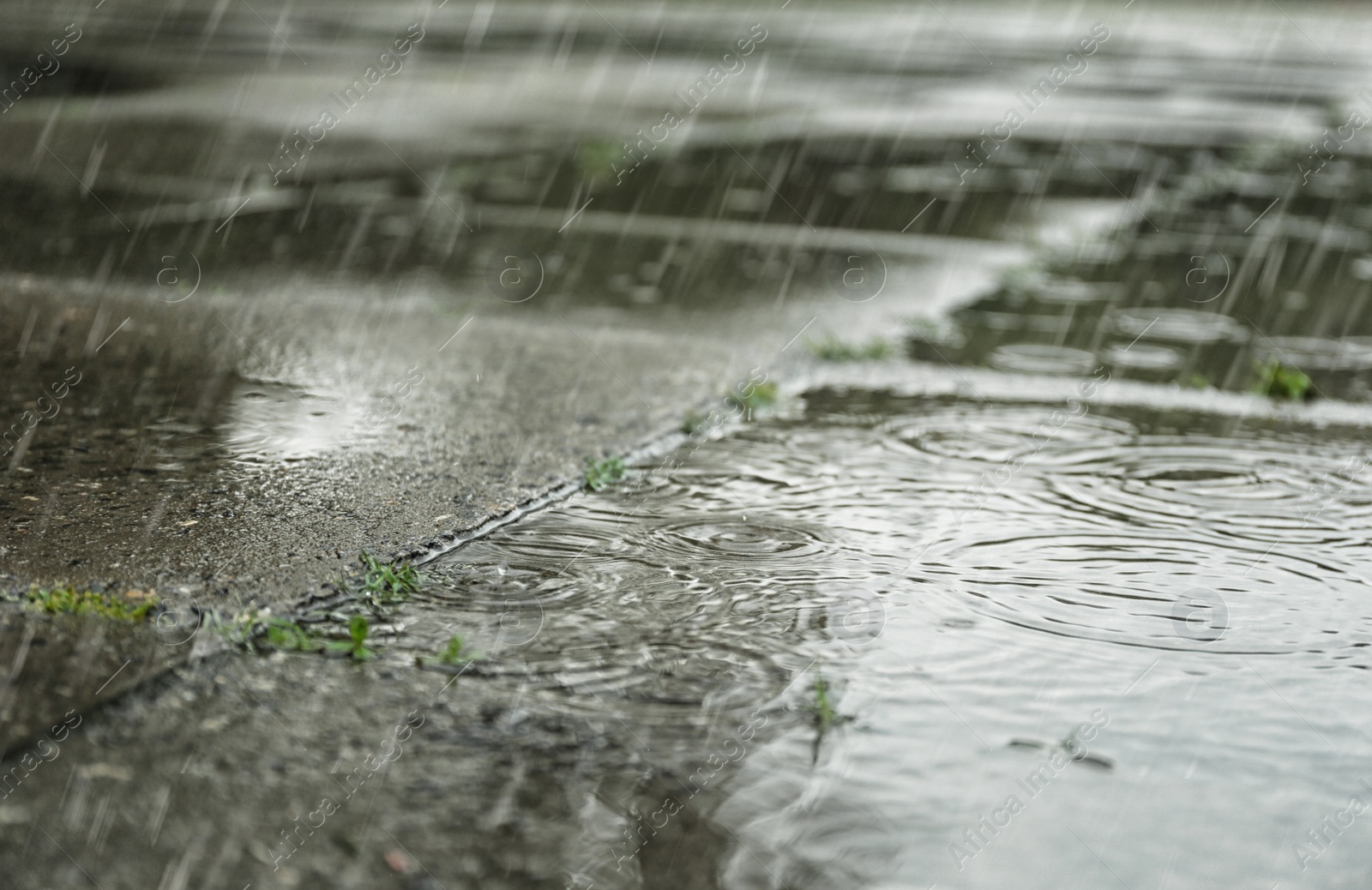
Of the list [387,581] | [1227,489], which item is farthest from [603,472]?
[1227,489]

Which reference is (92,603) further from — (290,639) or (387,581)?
Result: (387,581)

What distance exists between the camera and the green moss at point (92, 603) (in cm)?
224

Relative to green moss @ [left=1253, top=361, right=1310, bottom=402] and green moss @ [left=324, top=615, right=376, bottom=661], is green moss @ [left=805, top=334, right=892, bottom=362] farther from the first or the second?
green moss @ [left=324, top=615, right=376, bottom=661]

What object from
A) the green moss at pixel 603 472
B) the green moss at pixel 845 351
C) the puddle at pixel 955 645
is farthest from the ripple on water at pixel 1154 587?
the green moss at pixel 845 351

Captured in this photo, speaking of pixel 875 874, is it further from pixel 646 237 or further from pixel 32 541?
pixel 646 237

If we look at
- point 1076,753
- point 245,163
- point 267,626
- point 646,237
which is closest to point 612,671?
point 267,626

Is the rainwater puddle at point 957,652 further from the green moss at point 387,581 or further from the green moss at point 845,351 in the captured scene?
the green moss at point 845,351

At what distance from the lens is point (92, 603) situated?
2264mm

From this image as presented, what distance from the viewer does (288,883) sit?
1.63 meters

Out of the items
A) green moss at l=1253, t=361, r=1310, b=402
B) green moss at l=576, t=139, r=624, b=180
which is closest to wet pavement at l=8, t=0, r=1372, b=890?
green moss at l=1253, t=361, r=1310, b=402

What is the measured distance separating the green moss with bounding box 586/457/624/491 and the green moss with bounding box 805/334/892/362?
1.33 m

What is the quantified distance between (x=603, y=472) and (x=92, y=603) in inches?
47.6

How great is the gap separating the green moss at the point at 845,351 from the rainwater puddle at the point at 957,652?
0.96m

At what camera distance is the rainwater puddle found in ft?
6.01
